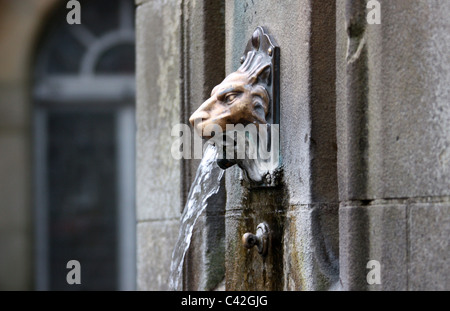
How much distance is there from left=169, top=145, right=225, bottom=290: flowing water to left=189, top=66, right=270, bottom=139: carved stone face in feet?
0.88

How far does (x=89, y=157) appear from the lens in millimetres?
8047

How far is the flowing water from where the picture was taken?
10.5 ft

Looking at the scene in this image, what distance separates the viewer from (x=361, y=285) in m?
2.45

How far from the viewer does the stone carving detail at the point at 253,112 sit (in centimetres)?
283

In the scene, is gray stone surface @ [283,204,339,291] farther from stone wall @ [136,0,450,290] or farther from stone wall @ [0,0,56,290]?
stone wall @ [0,0,56,290]

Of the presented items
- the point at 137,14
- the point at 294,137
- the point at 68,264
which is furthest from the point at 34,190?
the point at 294,137

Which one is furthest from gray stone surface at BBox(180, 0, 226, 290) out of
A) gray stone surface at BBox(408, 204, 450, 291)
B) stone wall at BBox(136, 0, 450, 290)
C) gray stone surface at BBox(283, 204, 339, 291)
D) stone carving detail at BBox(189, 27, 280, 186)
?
gray stone surface at BBox(408, 204, 450, 291)

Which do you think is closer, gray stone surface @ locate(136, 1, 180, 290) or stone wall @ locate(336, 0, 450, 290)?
stone wall @ locate(336, 0, 450, 290)

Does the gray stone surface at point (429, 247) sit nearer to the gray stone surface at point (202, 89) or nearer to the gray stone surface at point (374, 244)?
the gray stone surface at point (374, 244)

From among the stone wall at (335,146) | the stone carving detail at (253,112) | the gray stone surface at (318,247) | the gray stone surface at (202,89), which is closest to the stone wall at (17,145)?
the stone wall at (335,146)

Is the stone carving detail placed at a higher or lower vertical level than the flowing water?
higher

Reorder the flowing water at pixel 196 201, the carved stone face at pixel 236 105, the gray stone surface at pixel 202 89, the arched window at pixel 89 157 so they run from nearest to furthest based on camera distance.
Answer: the carved stone face at pixel 236 105 < the flowing water at pixel 196 201 < the gray stone surface at pixel 202 89 < the arched window at pixel 89 157

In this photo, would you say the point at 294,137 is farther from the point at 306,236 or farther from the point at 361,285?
the point at 361,285

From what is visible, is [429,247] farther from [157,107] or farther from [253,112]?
[157,107]
